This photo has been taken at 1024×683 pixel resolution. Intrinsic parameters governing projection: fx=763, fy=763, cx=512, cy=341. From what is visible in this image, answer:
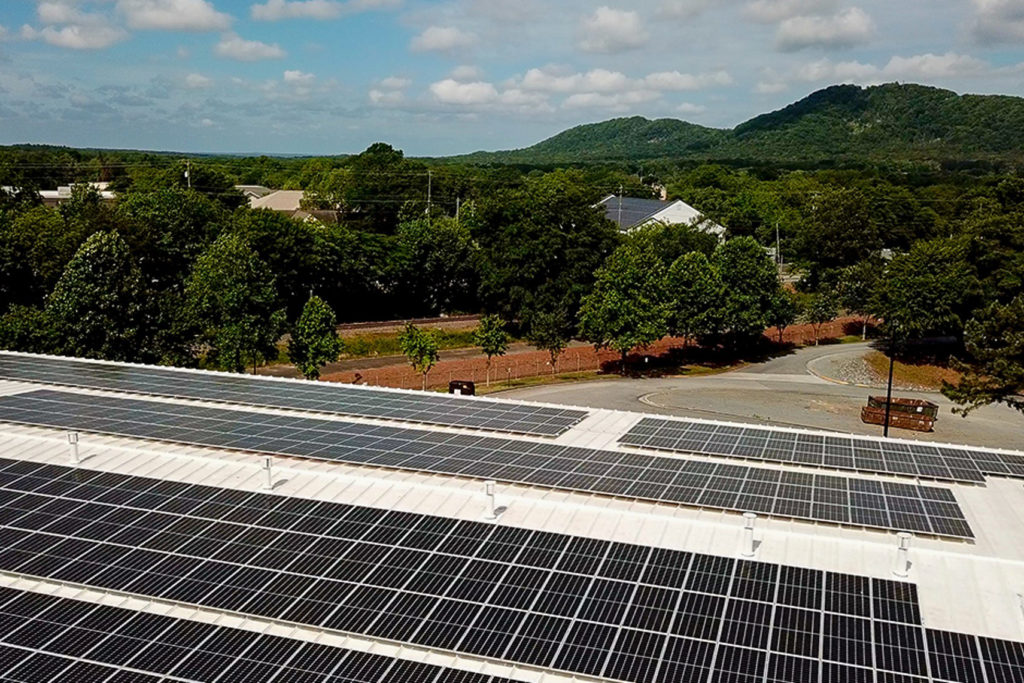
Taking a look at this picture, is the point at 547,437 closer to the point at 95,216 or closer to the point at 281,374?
the point at 281,374

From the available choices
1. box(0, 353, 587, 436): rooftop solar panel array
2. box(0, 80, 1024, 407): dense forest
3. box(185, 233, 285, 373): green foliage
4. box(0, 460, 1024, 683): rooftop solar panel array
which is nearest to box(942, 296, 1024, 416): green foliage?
box(0, 80, 1024, 407): dense forest

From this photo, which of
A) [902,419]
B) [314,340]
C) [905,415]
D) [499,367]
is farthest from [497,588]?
[499,367]

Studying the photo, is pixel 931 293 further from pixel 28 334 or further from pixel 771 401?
pixel 28 334

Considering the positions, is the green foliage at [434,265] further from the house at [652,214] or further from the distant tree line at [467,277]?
the house at [652,214]

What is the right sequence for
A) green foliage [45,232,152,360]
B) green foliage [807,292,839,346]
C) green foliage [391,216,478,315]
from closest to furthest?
green foliage [45,232,152,360] → green foliage [807,292,839,346] → green foliage [391,216,478,315]

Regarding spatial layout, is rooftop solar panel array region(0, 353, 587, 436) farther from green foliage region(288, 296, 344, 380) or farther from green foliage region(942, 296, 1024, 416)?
green foliage region(942, 296, 1024, 416)

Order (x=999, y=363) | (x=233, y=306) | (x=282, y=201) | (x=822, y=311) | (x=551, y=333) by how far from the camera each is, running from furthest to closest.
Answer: (x=282, y=201) → (x=822, y=311) → (x=551, y=333) → (x=233, y=306) → (x=999, y=363)

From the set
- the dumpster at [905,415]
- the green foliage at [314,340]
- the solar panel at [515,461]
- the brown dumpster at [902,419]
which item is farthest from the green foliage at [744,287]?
the solar panel at [515,461]
